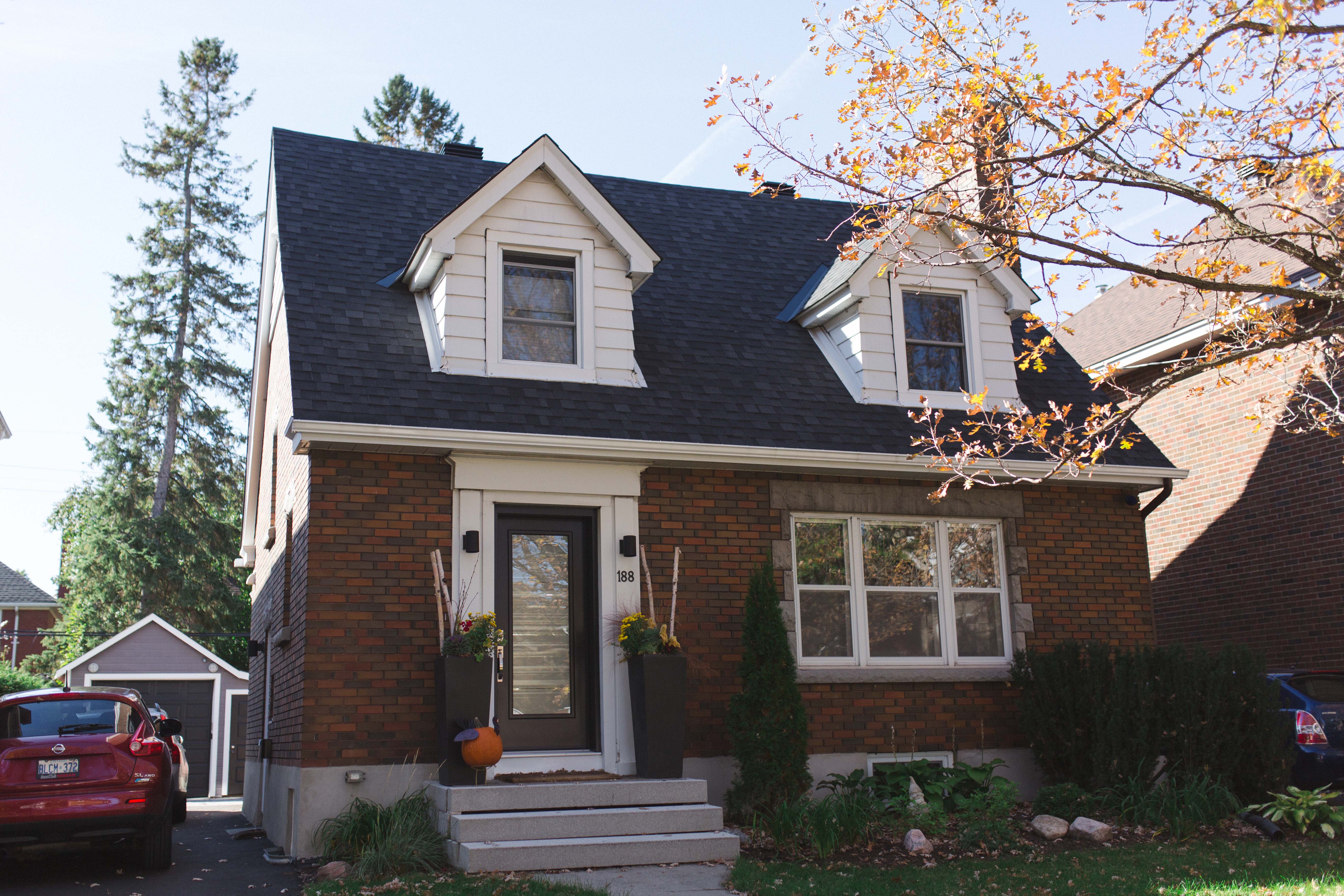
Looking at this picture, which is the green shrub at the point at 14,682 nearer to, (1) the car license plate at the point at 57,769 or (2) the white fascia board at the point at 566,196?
(1) the car license plate at the point at 57,769

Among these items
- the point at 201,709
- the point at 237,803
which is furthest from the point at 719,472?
the point at 201,709

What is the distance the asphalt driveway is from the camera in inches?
297

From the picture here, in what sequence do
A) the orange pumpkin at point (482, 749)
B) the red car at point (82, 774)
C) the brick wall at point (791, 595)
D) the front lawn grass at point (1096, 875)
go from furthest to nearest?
the brick wall at point (791, 595), the orange pumpkin at point (482, 749), the red car at point (82, 774), the front lawn grass at point (1096, 875)

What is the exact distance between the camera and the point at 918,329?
464 inches

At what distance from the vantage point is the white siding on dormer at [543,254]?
32.9ft

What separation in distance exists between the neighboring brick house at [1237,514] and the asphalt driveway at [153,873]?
11116 millimetres

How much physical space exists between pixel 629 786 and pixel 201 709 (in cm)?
1674

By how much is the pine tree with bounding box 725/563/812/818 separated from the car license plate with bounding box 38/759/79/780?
196 inches

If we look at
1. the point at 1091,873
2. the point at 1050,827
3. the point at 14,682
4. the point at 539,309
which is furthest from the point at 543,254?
the point at 14,682

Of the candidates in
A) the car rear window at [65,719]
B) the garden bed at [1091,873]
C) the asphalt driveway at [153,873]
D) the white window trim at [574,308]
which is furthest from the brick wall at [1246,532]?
the car rear window at [65,719]

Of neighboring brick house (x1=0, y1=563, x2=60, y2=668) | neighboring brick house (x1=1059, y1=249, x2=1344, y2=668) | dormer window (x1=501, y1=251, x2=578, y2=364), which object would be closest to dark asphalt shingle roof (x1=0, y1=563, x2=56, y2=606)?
neighboring brick house (x1=0, y1=563, x2=60, y2=668)

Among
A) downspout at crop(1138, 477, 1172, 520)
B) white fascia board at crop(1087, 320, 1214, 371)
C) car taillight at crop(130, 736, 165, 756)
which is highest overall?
white fascia board at crop(1087, 320, 1214, 371)

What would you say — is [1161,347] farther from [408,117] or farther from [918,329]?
[408,117]

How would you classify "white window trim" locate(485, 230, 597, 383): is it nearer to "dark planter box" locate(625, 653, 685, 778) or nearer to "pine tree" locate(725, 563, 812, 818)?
"pine tree" locate(725, 563, 812, 818)
